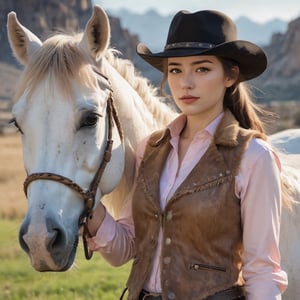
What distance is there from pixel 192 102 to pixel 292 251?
1.12 metres

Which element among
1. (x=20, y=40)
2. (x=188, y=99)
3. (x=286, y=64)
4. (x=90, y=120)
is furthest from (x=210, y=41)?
(x=286, y=64)

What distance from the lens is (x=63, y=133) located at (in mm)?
2451

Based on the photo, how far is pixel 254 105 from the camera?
2.88 m

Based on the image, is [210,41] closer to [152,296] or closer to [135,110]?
[135,110]

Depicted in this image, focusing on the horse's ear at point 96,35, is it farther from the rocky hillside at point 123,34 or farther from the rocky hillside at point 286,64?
the rocky hillside at point 123,34

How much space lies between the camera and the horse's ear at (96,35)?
2668 mm

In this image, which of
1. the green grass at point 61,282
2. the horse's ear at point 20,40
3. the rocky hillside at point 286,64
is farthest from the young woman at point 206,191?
the rocky hillside at point 286,64

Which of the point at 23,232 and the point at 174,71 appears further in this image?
the point at 174,71

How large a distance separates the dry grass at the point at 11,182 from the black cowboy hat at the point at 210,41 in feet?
33.9

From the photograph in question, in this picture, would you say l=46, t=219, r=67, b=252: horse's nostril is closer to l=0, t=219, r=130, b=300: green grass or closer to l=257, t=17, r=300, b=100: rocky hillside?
l=0, t=219, r=130, b=300: green grass

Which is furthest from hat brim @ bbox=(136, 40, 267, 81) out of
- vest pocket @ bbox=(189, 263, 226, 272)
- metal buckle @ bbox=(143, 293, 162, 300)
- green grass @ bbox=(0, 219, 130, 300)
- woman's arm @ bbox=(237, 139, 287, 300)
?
green grass @ bbox=(0, 219, 130, 300)

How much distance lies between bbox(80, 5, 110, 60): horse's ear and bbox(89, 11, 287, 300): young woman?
0.26 meters

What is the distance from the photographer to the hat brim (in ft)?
8.25

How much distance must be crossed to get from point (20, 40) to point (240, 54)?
1070 millimetres
